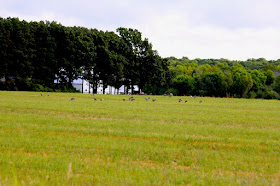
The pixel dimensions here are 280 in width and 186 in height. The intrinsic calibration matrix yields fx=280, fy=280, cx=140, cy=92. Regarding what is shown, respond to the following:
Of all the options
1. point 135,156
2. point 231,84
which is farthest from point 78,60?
point 135,156

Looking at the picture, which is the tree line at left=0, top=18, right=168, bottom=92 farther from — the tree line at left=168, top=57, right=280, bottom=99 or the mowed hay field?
the mowed hay field

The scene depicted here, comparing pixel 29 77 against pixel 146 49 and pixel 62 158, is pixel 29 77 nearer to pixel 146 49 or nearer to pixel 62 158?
pixel 146 49

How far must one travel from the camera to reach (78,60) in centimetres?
6594

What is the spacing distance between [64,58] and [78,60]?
3.48m

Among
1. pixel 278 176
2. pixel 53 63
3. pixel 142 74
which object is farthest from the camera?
pixel 142 74

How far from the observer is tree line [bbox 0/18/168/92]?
193ft

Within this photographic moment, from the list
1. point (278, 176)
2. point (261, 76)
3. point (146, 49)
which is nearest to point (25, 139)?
point (278, 176)

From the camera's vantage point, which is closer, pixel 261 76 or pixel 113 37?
pixel 113 37

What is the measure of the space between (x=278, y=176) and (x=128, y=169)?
434 cm

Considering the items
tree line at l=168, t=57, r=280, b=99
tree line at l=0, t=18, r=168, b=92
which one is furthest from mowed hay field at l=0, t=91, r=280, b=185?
tree line at l=168, t=57, r=280, b=99

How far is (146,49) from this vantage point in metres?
83.1

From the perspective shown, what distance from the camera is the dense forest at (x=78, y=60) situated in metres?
59.2

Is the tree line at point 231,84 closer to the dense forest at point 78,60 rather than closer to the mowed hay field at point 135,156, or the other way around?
the dense forest at point 78,60

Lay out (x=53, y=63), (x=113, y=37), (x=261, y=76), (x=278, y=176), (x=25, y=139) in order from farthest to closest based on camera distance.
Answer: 1. (x=261, y=76)
2. (x=113, y=37)
3. (x=53, y=63)
4. (x=25, y=139)
5. (x=278, y=176)
